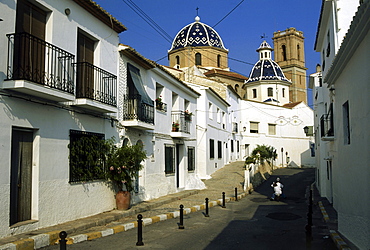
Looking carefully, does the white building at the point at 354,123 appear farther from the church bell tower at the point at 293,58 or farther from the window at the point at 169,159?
the church bell tower at the point at 293,58

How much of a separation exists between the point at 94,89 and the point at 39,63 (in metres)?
2.55

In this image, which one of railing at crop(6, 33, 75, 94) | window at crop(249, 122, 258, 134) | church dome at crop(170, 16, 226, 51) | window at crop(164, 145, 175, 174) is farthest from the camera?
church dome at crop(170, 16, 226, 51)

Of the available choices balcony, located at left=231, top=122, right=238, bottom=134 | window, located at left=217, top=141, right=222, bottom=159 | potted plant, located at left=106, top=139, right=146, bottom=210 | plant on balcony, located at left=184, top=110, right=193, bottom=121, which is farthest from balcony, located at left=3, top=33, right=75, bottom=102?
balcony, located at left=231, top=122, right=238, bottom=134

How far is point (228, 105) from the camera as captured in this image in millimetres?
34594

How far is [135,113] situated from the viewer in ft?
45.8

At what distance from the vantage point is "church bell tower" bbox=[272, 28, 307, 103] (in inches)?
2677

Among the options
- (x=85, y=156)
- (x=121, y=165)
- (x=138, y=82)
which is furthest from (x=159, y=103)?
(x=85, y=156)

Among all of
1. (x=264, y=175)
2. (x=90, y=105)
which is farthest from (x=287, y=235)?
(x=264, y=175)

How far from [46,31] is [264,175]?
23.8 m

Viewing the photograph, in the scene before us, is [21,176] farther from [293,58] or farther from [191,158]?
[293,58]

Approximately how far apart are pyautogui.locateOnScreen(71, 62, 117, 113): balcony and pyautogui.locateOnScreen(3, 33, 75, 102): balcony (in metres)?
0.45

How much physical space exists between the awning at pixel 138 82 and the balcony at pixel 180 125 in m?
3.86

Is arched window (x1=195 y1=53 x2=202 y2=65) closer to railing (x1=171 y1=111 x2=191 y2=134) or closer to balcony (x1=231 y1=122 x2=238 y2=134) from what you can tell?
balcony (x1=231 y1=122 x2=238 y2=134)

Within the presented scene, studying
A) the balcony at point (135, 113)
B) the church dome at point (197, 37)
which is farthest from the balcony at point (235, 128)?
the balcony at point (135, 113)
